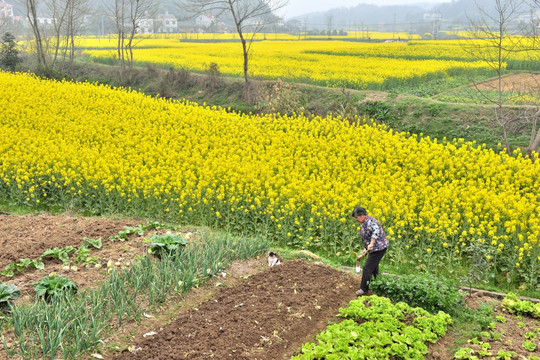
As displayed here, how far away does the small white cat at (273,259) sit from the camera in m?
8.77

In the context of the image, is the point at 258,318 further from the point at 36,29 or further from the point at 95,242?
the point at 36,29

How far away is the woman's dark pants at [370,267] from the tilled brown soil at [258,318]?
10.7 inches

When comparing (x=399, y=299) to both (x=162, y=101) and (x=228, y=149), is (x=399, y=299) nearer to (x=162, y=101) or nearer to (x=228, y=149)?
(x=228, y=149)

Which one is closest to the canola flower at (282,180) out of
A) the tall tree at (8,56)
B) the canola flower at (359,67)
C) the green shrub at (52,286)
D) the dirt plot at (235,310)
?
the dirt plot at (235,310)

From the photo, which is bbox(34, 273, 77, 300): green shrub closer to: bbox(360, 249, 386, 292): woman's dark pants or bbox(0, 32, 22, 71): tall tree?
bbox(360, 249, 386, 292): woman's dark pants

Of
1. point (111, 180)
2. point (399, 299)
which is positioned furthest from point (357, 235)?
point (111, 180)

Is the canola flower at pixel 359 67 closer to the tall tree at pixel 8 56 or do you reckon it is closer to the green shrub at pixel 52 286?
the tall tree at pixel 8 56

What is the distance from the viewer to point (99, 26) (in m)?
117

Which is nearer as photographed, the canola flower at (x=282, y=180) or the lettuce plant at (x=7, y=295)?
the lettuce plant at (x=7, y=295)

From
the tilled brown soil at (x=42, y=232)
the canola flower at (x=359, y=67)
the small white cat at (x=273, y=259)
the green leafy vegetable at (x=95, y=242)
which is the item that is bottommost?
the small white cat at (x=273, y=259)

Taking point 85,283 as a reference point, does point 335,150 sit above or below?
above

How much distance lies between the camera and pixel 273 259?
348 inches

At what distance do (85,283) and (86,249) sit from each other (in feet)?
3.82

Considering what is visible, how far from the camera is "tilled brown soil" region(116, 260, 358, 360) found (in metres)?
6.04
